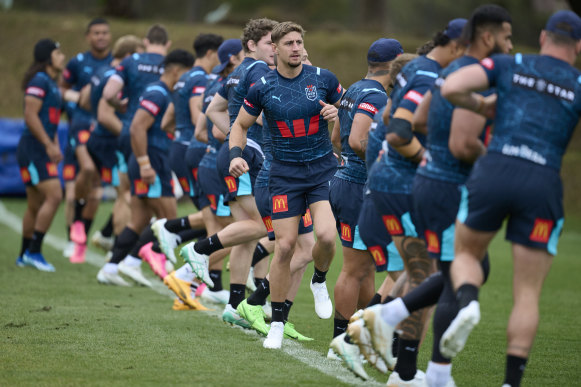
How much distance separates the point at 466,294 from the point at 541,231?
510 millimetres

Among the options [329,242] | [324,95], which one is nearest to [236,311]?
[329,242]

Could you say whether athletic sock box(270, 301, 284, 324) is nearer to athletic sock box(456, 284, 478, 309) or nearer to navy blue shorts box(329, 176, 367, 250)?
navy blue shorts box(329, 176, 367, 250)

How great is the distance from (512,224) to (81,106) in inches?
376

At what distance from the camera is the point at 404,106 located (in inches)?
217

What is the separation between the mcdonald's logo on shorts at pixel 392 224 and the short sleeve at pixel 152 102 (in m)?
5.08

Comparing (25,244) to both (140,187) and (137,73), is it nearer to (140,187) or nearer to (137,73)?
(140,187)

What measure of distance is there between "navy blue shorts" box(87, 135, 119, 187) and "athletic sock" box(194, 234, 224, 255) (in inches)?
184

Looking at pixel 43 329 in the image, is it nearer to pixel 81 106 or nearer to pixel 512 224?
pixel 512 224

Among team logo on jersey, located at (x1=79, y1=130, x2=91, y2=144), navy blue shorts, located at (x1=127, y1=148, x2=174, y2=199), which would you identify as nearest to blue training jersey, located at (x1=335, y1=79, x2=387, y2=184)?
navy blue shorts, located at (x1=127, y1=148, x2=174, y2=199)

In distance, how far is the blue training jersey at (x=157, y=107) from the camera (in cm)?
1021

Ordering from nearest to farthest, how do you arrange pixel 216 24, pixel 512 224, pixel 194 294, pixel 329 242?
pixel 512 224
pixel 329 242
pixel 194 294
pixel 216 24

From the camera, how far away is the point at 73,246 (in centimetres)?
1309

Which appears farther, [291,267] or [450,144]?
[291,267]

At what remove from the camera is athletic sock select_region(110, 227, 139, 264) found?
1056 centimetres
